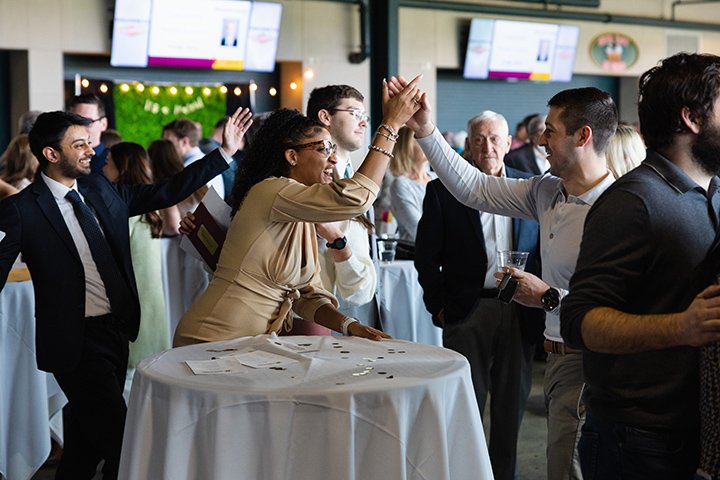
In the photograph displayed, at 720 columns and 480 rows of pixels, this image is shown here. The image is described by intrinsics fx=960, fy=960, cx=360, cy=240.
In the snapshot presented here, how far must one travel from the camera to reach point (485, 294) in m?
3.91

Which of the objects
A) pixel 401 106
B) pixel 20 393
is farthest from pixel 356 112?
pixel 20 393

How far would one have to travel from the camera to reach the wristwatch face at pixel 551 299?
105 inches

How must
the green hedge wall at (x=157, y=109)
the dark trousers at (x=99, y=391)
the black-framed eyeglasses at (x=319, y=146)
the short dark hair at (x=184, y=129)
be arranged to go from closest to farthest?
the black-framed eyeglasses at (x=319, y=146), the dark trousers at (x=99, y=391), the short dark hair at (x=184, y=129), the green hedge wall at (x=157, y=109)

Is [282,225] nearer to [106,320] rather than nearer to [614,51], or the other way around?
[106,320]

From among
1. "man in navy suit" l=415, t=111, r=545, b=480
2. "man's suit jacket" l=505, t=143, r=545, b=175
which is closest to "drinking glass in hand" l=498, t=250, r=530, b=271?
"man in navy suit" l=415, t=111, r=545, b=480

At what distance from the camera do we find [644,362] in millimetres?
1869

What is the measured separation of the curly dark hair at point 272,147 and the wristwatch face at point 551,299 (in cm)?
92

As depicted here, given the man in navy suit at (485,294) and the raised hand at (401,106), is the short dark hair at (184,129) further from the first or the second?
the raised hand at (401,106)

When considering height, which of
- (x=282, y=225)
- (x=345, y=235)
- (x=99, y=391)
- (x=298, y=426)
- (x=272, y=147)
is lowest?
(x=99, y=391)

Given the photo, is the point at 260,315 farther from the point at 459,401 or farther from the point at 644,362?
the point at 644,362

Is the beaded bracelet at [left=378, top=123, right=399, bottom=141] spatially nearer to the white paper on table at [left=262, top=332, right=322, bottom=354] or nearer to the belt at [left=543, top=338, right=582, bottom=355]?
the white paper on table at [left=262, top=332, right=322, bottom=354]

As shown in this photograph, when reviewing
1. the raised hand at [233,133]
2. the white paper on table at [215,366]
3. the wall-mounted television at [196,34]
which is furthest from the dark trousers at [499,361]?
the wall-mounted television at [196,34]

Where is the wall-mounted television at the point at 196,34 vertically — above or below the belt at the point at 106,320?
above

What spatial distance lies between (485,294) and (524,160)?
4236 millimetres
